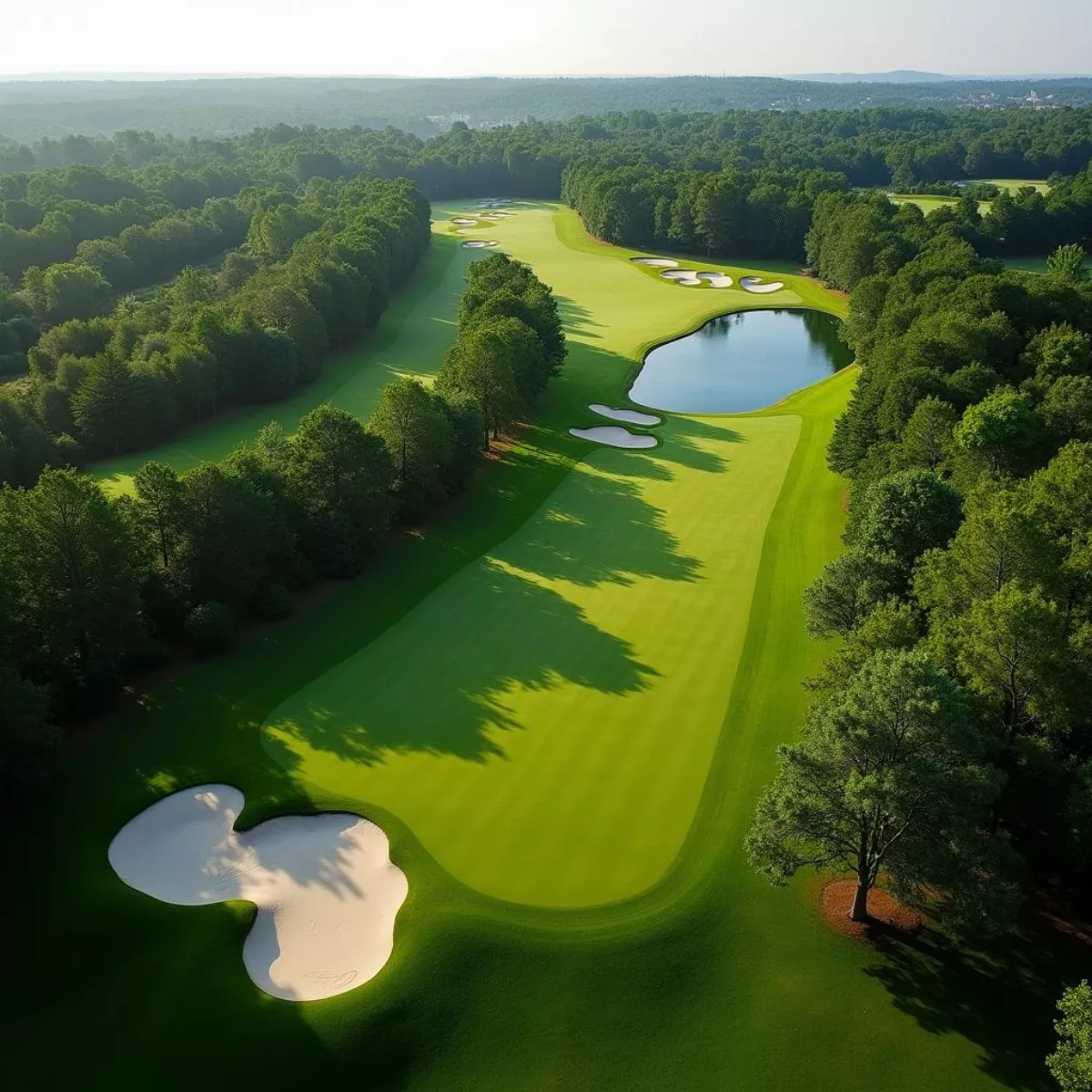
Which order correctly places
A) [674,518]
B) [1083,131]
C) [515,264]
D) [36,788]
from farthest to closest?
[1083,131], [515,264], [674,518], [36,788]

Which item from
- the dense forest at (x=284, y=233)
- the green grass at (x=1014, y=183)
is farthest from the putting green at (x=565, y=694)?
the green grass at (x=1014, y=183)

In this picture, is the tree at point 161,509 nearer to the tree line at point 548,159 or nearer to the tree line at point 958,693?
the tree line at point 958,693

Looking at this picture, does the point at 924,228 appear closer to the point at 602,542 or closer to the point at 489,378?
the point at 489,378

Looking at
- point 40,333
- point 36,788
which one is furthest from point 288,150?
point 36,788

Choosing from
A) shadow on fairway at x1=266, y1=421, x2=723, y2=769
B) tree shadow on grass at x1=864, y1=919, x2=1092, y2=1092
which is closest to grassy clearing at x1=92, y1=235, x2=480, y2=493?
shadow on fairway at x1=266, y1=421, x2=723, y2=769

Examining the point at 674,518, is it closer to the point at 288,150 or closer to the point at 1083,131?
the point at 288,150

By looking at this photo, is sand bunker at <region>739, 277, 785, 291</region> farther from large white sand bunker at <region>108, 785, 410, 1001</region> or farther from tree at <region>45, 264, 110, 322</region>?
large white sand bunker at <region>108, 785, 410, 1001</region>

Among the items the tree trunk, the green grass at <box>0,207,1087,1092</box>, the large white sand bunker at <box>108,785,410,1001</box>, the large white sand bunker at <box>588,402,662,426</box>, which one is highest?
the large white sand bunker at <box>588,402,662,426</box>
